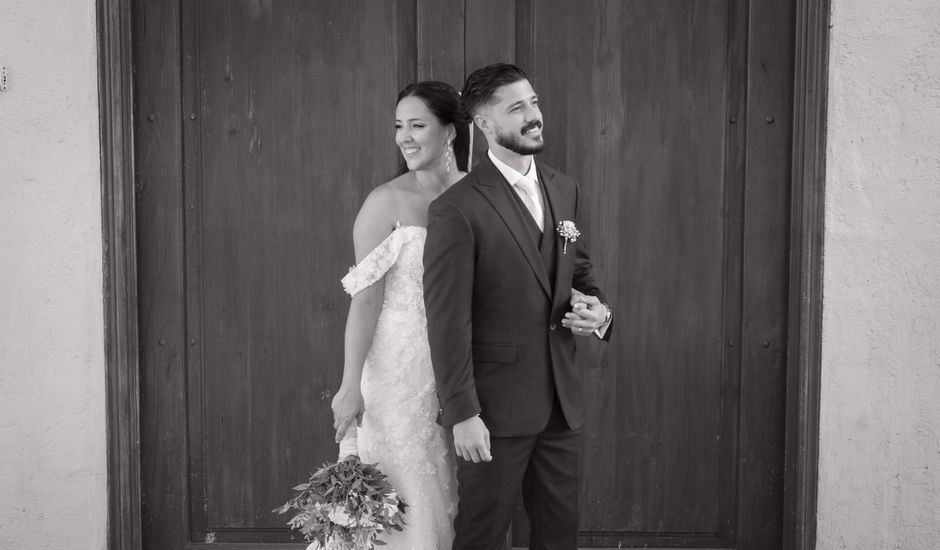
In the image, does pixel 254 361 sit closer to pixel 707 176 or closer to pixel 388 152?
pixel 388 152

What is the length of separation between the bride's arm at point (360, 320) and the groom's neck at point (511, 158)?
16.7 inches

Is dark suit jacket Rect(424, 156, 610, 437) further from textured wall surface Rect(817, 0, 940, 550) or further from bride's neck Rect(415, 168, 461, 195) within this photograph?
textured wall surface Rect(817, 0, 940, 550)

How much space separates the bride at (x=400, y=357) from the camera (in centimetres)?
292

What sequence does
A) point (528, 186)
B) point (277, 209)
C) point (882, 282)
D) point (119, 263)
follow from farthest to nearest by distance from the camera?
point (277, 209)
point (119, 263)
point (882, 282)
point (528, 186)

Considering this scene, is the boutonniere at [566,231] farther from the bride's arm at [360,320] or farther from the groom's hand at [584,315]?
the bride's arm at [360,320]

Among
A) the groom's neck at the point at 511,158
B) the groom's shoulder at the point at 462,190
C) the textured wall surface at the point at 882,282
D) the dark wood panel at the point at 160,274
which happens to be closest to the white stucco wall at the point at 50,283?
the dark wood panel at the point at 160,274

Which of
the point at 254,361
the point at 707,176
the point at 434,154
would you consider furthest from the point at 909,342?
the point at 254,361

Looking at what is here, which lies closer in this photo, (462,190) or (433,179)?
(462,190)

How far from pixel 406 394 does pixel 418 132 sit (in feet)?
2.92

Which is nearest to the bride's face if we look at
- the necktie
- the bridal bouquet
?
the necktie

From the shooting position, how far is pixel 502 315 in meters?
2.75

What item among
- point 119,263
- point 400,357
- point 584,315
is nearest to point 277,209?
point 119,263

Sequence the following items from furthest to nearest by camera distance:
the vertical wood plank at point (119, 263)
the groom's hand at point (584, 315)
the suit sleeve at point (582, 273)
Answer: the vertical wood plank at point (119, 263) < the suit sleeve at point (582, 273) < the groom's hand at point (584, 315)

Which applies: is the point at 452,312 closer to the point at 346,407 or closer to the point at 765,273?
the point at 346,407
